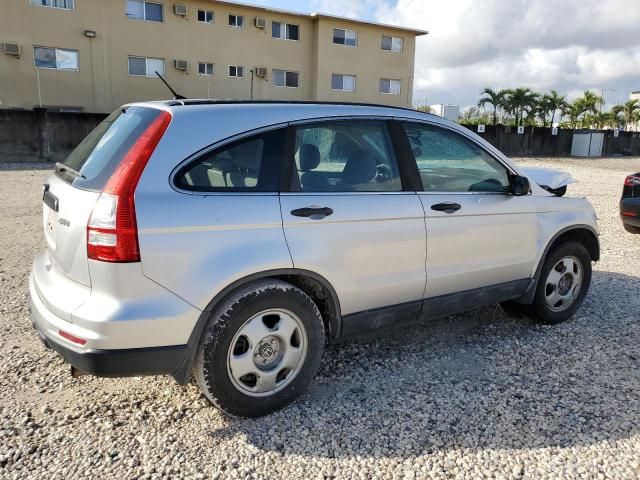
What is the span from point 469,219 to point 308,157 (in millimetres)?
1285

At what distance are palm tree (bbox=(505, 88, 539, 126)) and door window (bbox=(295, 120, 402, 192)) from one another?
4301 centimetres

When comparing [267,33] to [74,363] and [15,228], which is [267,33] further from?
[74,363]

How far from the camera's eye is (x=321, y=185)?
311cm

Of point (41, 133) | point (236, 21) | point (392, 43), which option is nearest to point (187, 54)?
point (236, 21)

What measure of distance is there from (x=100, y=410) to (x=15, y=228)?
5.88m

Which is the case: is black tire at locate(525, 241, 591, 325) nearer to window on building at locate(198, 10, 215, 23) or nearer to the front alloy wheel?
the front alloy wheel

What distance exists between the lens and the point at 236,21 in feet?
92.4

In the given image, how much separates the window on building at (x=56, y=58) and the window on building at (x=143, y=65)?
255 centimetres

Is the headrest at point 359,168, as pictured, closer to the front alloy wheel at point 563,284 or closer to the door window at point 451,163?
the door window at point 451,163

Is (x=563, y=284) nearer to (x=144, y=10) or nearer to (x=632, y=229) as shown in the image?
(x=632, y=229)

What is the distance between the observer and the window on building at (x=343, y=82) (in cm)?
3128

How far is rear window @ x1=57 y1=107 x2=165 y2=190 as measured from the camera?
105 inches

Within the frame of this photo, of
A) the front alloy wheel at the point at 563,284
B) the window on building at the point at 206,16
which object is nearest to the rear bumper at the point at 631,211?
the front alloy wheel at the point at 563,284

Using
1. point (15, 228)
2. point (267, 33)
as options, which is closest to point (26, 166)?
point (15, 228)
